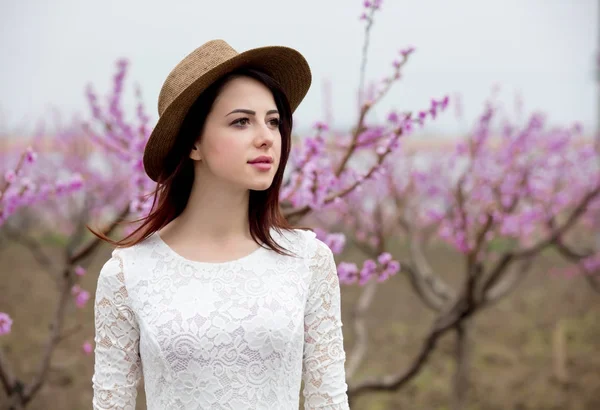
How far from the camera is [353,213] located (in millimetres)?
4383

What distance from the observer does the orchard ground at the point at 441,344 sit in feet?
17.4

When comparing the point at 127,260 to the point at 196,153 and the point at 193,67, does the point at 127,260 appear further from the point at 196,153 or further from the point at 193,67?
the point at 193,67

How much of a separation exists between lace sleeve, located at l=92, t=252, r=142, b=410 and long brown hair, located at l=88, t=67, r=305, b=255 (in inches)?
3.8

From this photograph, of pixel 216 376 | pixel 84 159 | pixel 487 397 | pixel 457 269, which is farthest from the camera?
pixel 457 269

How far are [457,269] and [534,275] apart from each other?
1096 mm

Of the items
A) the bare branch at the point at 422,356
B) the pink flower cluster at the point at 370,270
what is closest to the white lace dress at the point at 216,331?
the pink flower cluster at the point at 370,270

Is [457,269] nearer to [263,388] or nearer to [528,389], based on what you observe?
[528,389]

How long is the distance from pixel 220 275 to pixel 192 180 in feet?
0.78

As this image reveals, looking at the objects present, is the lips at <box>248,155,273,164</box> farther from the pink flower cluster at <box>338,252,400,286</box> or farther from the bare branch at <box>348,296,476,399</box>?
the bare branch at <box>348,296,476,399</box>

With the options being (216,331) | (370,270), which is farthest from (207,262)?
(370,270)

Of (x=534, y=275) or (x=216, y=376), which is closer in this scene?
(x=216, y=376)

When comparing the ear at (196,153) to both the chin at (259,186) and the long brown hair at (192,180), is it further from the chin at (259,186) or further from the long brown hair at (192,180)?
the chin at (259,186)

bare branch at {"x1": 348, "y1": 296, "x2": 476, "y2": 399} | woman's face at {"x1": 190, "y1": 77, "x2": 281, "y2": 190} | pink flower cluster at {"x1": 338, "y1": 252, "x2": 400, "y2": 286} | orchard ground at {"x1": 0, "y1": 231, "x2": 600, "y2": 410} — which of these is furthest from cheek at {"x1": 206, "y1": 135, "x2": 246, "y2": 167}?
orchard ground at {"x1": 0, "y1": 231, "x2": 600, "y2": 410}

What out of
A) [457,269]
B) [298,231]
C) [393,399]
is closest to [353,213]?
[393,399]
